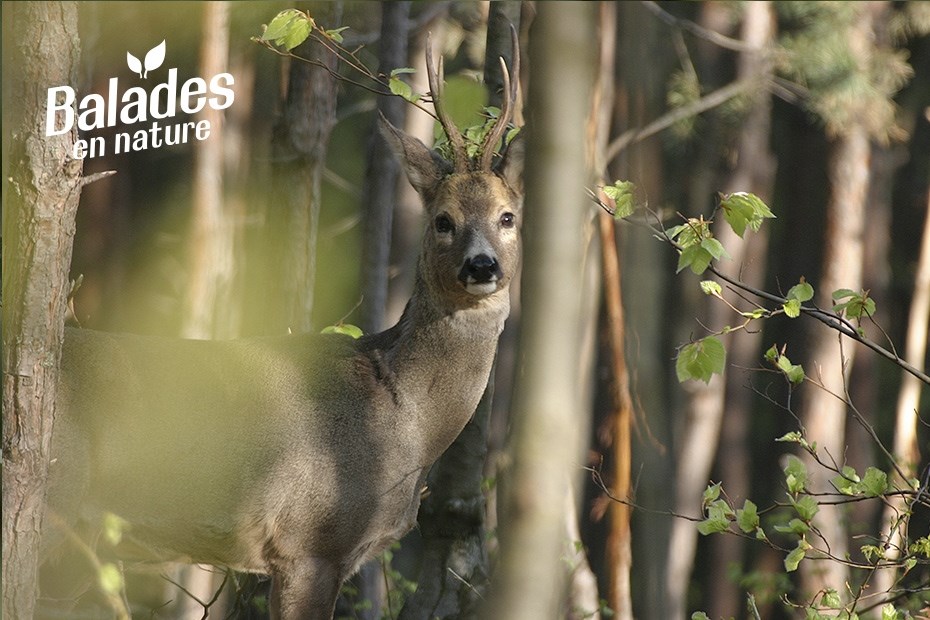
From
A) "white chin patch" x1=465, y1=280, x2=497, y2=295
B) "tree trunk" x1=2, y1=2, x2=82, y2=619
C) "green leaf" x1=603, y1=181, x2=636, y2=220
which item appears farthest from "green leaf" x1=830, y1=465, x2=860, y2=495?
"tree trunk" x1=2, y1=2, x2=82, y2=619

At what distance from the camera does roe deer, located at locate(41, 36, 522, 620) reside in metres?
5.63

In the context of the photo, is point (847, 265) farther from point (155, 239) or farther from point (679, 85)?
point (155, 239)

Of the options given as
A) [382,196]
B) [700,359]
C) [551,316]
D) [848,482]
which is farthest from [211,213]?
[551,316]

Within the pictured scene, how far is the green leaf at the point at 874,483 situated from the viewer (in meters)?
4.59

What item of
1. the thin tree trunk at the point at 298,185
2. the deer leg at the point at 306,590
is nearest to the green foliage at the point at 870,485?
the deer leg at the point at 306,590

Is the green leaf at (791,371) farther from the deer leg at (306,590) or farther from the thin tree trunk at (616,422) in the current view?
the thin tree trunk at (616,422)

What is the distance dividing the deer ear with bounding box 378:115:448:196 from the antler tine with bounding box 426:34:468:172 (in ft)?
0.31

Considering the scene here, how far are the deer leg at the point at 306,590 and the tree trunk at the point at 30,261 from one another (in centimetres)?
124

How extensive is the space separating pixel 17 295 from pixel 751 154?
13.3 meters

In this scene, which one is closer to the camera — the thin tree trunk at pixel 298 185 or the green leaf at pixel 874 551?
the green leaf at pixel 874 551

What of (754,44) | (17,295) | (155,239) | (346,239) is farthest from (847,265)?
(17,295)

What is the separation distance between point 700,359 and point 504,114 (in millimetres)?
1871

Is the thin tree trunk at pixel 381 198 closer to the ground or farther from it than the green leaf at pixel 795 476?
farther from it

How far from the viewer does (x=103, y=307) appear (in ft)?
56.5
